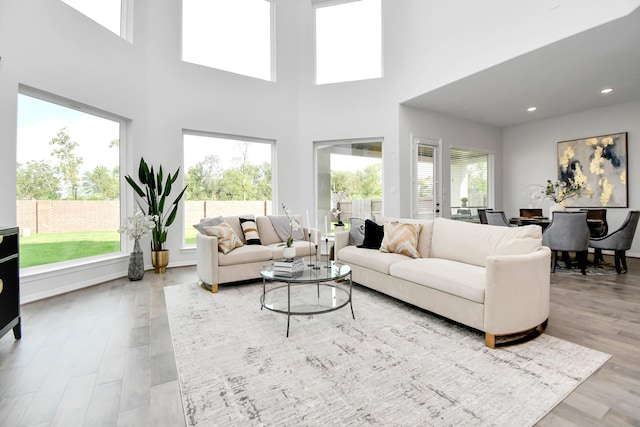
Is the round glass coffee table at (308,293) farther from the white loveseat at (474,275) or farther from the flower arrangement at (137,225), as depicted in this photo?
the flower arrangement at (137,225)

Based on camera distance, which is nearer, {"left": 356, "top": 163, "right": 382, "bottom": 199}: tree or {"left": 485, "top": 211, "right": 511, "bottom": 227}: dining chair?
{"left": 485, "top": 211, "right": 511, "bottom": 227}: dining chair

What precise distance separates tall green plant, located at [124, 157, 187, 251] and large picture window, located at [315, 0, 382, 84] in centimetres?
345

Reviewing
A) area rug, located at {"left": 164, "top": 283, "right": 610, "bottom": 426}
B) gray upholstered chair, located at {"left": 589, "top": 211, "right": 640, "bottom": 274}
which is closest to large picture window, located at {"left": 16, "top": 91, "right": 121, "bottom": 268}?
area rug, located at {"left": 164, "top": 283, "right": 610, "bottom": 426}

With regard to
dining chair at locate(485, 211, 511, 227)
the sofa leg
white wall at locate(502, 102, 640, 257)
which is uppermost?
white wall at locate(502, 102, 640, 257)

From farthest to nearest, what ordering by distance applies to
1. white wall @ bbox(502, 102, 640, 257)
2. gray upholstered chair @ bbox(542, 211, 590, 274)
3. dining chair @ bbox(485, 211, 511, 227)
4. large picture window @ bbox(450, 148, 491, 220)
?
large picture window @ bbox(450, 148, 491, 220) < white wall @ bbox(502, 102, 640, 257) < dining chair @ bbox(485, 211, 511, 227) < gray upholstered chair @ bbox(542, 211, 590, 274)

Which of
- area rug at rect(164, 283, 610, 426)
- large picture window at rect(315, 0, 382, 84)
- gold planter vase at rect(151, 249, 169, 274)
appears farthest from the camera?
large picture window at rect(315, 0, 382, 84)

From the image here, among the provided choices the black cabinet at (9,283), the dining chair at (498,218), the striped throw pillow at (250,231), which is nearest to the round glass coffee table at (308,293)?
→ the striped throw pillow at (250,231)

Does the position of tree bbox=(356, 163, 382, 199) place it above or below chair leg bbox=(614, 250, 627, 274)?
above

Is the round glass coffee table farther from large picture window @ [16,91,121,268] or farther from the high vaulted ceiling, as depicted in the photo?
the high vaulted ceiling

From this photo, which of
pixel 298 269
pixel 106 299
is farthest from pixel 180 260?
pixel 298 269

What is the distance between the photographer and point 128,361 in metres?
1.97

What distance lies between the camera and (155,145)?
473 centimetres

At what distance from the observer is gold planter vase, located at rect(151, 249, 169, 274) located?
14.6 feet

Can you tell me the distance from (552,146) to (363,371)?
266 inches
